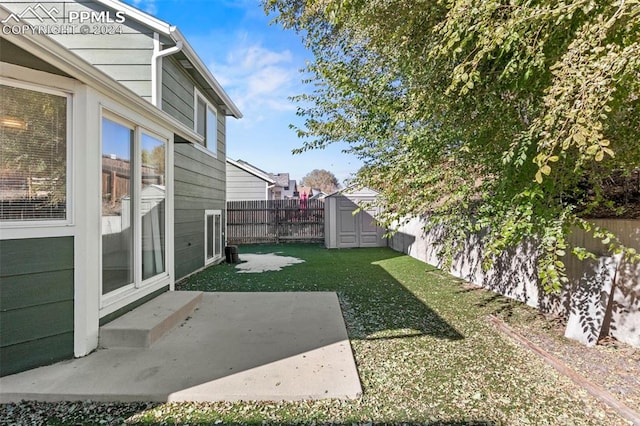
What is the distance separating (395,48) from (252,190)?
12757 mm

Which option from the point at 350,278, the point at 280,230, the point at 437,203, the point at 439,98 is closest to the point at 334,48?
the point at 439,98

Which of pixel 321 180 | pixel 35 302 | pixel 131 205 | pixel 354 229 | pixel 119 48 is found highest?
pixel 321 180

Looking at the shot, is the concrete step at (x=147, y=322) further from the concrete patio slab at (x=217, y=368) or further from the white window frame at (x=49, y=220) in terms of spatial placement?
the white window frame at (x=49, y=220)

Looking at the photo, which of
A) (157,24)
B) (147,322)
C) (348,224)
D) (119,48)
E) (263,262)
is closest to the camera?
(147,322)

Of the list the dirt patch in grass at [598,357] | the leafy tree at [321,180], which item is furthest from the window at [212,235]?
the leafy tree at [321,180]

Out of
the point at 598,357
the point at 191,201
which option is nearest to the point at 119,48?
the point at 191,201

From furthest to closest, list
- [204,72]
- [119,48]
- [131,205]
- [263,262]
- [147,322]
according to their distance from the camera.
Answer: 1. [263,262]
2. [204,72]
3. [119,48]
4. [131,205]
5. [147,322]

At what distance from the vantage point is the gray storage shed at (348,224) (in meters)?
11.6

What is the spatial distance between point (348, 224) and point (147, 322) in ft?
29.2

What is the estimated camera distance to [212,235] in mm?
8188

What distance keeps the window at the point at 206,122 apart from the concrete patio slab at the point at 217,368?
4857 mm

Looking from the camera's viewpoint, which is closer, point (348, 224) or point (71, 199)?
point (71, 199)

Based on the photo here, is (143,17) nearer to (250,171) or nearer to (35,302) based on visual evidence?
(35,302)

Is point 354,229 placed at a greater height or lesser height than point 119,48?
lesser
